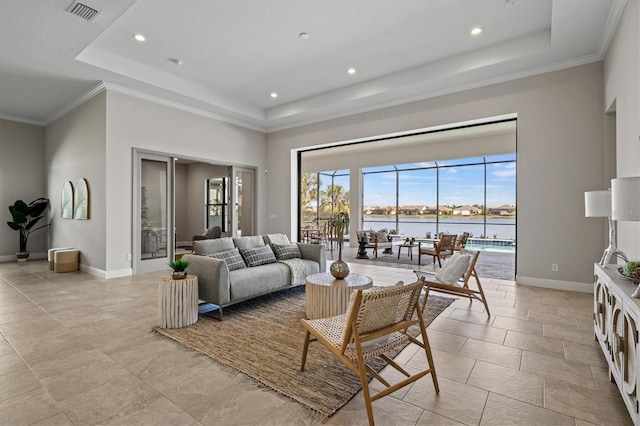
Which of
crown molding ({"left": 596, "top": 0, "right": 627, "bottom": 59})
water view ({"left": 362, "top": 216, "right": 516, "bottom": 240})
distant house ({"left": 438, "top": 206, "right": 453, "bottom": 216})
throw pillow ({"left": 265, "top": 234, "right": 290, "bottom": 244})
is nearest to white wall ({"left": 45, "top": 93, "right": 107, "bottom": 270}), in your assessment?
throw pillow ({"left": 265, "top": 234, "right": 290, "bottom": 244})

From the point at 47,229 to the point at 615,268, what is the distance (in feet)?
35.9

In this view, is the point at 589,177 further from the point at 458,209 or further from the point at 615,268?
the point at 458,209

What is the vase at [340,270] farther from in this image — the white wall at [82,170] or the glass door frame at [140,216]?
the white wall at [82,170]

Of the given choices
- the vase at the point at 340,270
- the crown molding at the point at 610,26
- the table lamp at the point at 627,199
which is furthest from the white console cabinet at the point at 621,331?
the crown molding at the point at 610,26

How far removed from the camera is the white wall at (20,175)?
302 inches

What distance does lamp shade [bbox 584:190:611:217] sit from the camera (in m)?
2.81

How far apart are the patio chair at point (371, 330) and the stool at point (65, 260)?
20.7ft

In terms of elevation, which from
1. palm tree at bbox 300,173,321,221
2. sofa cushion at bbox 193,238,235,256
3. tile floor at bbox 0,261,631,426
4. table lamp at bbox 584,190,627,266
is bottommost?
tile floor at bbox 0,261,631,426

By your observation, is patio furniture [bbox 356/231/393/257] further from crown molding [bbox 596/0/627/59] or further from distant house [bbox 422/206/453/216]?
crown molding [bbox 596/0/627/59]

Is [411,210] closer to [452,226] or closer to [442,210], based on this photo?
[442,210]

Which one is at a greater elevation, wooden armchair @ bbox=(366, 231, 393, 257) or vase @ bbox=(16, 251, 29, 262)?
wooden armchair @ bbox=(366, 231, 393, 257)

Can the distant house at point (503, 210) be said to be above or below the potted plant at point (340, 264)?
above

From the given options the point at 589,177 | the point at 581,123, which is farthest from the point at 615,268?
the point at 581,123

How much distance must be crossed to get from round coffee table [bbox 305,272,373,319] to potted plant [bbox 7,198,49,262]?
7.80m
